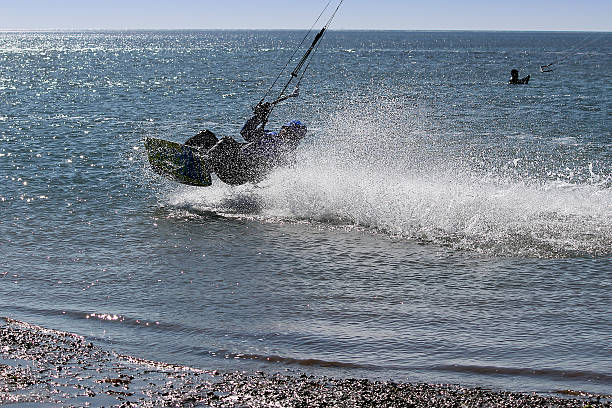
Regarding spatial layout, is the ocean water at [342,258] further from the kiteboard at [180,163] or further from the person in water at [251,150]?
the kiteboard at [180,163]

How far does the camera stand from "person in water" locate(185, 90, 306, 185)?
20.1 metres

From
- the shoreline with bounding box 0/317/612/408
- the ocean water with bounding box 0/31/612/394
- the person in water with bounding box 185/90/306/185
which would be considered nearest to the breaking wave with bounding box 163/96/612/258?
the ocean water with bounding box 0/31/612/394

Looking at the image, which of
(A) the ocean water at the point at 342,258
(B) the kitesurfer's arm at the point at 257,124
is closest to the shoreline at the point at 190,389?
(A) the ocean water at the point at 342,258

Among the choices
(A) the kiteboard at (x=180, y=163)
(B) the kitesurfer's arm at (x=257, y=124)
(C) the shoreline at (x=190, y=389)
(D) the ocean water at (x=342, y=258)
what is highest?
(B) the kitesurfer's arm at (x=257, y=124)

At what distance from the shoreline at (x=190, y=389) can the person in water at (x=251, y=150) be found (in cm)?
1079

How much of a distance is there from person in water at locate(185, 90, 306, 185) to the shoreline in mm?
10791

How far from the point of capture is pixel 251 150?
20.3m

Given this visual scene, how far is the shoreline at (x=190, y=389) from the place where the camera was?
8.35 metres

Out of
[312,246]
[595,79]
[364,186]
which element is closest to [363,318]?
[312,246]

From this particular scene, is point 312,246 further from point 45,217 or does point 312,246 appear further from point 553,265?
point 45,217

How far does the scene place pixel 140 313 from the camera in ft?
38.8

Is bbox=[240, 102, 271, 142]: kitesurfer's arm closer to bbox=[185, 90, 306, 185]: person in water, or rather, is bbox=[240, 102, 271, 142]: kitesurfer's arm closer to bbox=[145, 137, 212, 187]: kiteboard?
bbox=[185, 90, 306, 185]: person in water

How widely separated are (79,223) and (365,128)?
2226 cm

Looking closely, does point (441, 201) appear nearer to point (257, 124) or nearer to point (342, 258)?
point (342, 258)
